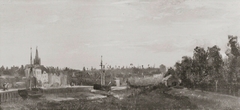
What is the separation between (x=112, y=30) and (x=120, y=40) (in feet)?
2.47

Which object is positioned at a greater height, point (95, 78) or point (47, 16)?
point (47, 16)

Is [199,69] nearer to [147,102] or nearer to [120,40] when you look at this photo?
[147,102]

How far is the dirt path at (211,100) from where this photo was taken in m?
14.1

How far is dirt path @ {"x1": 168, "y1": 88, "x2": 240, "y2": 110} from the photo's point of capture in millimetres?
14134

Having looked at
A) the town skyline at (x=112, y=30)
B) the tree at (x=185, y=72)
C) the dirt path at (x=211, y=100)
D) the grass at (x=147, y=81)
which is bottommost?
the dirt path at (x=211, y=100)

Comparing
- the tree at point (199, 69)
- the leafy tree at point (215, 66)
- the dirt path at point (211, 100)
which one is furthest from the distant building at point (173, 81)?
the leafy tree at point (215, 66)

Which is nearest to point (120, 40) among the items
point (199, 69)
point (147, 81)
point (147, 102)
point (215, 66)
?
point (147, 102)

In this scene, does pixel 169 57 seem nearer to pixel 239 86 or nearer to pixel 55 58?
pixel 239 86

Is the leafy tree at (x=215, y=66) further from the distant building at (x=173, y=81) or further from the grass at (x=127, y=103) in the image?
the grass at (x=127, y=103)

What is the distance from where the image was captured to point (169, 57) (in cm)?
1538

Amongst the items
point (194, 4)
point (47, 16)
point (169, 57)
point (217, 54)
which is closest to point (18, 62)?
point (47, 16)

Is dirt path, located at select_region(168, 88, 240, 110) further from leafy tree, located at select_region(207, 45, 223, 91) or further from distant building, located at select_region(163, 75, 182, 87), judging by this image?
leafy tree, located at select_region(207, 45, 223, 91)

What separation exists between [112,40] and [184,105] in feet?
17.3

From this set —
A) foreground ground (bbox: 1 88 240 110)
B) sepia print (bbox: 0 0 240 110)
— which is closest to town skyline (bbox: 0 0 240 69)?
sepia print (bbox: 0 0 240 110)
